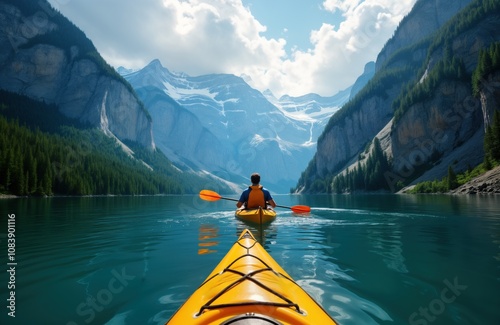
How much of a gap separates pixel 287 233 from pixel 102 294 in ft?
29.6

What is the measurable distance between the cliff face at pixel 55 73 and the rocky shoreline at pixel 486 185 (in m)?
177

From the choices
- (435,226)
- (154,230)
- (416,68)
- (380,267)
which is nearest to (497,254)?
(380,267)

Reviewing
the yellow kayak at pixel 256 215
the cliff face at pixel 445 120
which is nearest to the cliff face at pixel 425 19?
the cliff face at pixel 445 120

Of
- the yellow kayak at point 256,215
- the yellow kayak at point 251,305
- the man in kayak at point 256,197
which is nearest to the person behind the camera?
the yellow kayak at point 251,305

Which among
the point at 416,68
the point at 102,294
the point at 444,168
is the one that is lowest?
the point at 102,294

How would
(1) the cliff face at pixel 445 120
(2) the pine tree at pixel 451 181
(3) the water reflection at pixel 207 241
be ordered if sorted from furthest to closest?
1. (1) the cliff face at pixel 445 120
2. (2) the pine tree at pixel 451 181
3. (3) the water reflection at pixel 207 241

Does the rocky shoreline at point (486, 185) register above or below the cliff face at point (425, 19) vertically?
below

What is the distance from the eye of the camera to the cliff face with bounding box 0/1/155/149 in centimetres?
16312

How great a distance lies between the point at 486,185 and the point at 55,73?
20860cm

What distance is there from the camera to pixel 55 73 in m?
174

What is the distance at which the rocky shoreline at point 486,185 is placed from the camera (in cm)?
4188

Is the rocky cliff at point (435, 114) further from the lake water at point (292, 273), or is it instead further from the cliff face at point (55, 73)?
the cliff face at point (55, 73)

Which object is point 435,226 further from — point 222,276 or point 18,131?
point 18,131

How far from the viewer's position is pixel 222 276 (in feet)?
16.0
